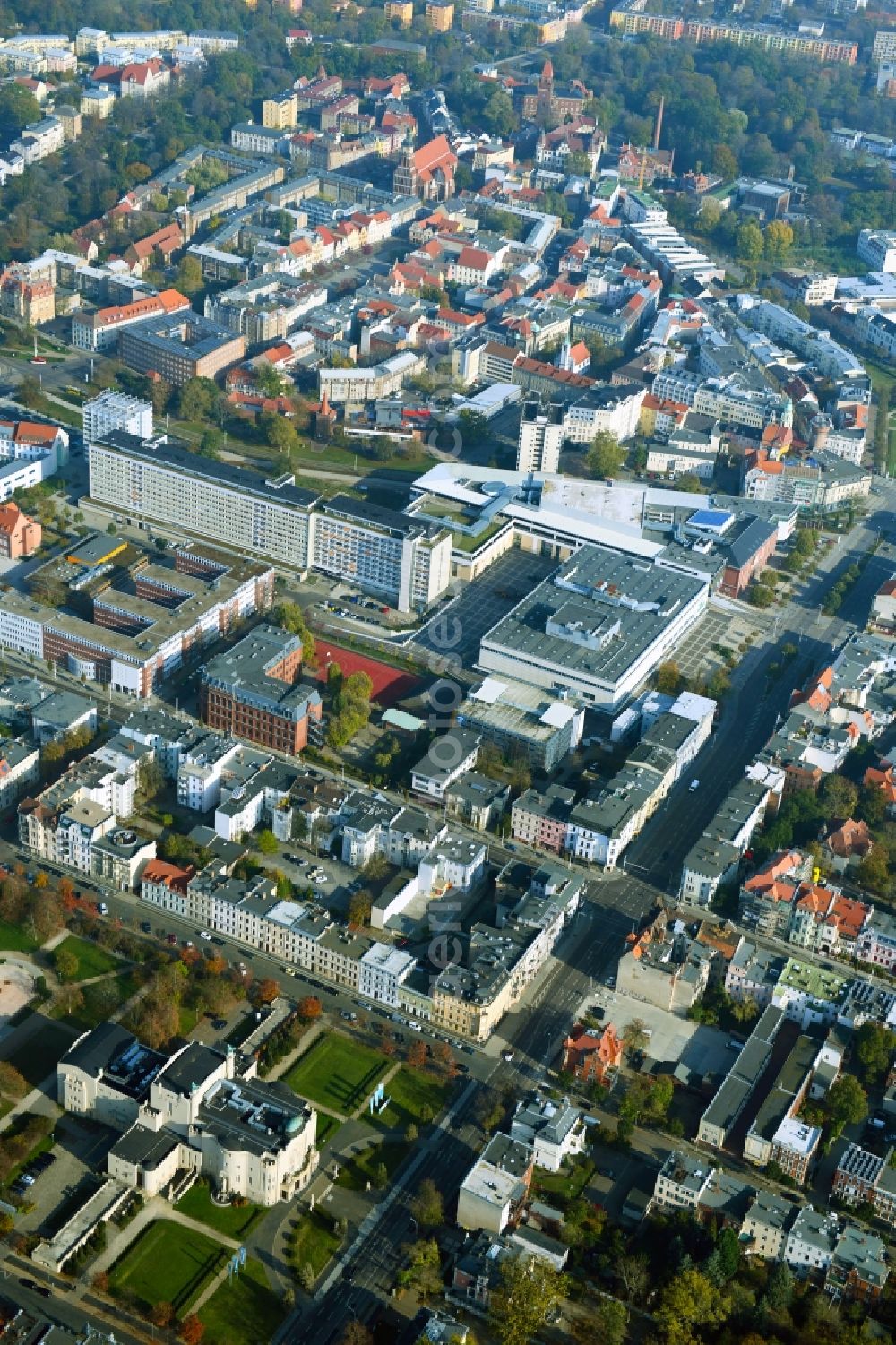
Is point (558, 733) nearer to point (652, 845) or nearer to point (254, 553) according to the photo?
point (652, 845)

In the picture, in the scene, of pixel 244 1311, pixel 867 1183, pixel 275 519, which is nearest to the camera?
pixel 244 1311

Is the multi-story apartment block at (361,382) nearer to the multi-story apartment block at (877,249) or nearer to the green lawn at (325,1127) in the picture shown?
the multi-story apartment block at (877,249)

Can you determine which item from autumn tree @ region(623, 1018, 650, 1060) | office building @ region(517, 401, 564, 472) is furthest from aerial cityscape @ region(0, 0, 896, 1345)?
autumn tree @ region(623, 1018, 650, 1060)

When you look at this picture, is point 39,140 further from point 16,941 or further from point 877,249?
point 16,941

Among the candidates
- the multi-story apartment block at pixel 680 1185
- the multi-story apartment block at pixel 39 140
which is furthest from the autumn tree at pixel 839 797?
the multi-story apartment block at pixel 39 140

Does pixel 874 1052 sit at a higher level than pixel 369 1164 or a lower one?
higher

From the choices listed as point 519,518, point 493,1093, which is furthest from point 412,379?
point 493,1093

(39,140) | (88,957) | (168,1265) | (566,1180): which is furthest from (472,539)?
(39,140)

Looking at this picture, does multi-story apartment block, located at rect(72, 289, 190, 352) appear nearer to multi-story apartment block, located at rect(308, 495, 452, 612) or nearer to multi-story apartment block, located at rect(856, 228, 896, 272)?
multi-story apartment block, located at rect(308, 495, 452, 612)
